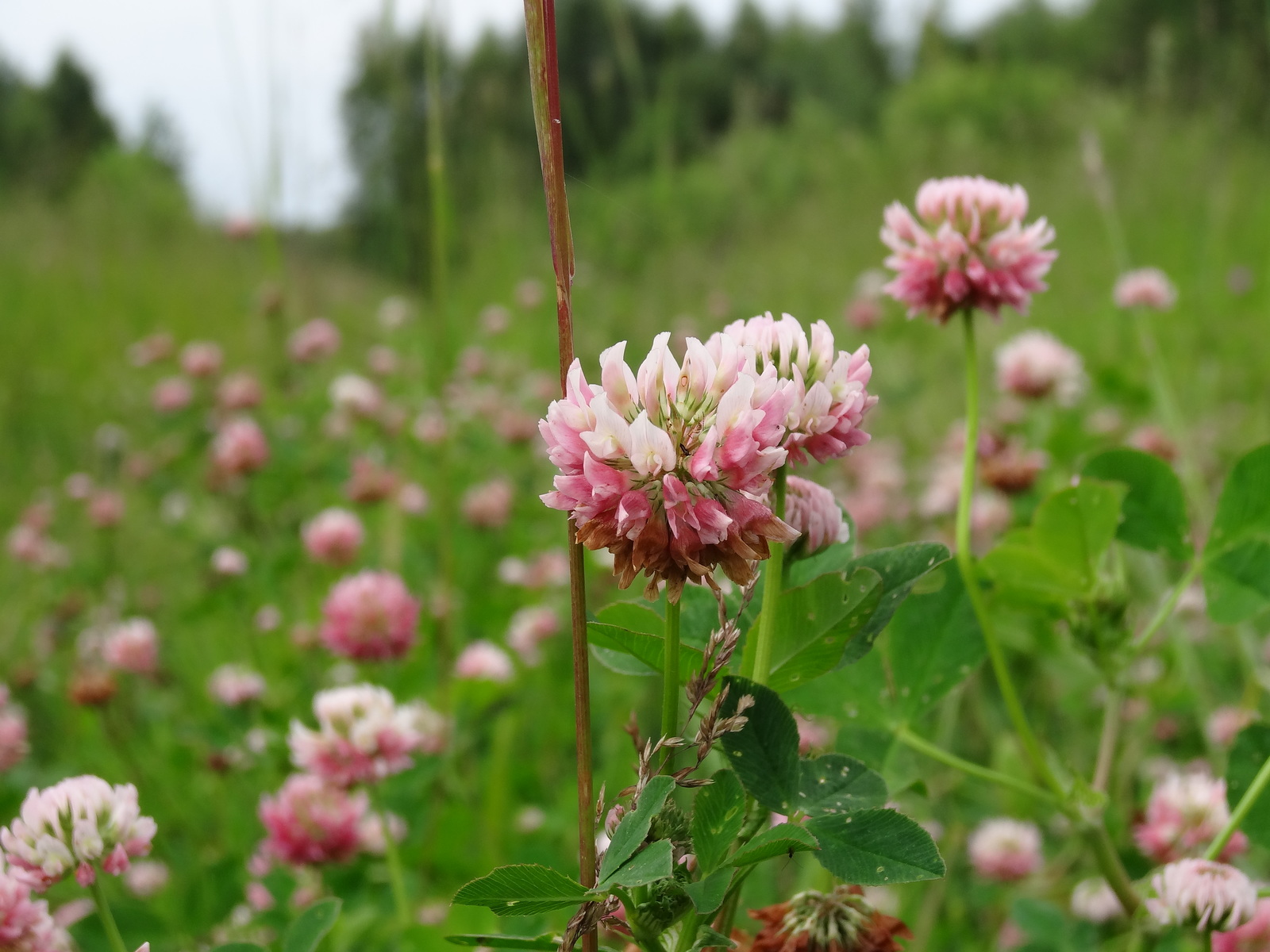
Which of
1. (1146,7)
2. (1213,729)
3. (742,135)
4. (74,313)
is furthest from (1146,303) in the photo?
(1146,7)

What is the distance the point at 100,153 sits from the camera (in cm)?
1156

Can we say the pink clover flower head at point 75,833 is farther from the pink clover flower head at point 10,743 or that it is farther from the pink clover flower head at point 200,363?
the pink clover flower head at point 200,363

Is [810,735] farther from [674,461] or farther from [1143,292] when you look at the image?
[1143,292]

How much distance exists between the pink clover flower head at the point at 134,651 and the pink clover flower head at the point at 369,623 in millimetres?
559

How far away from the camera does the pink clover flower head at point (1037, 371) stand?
1.63m

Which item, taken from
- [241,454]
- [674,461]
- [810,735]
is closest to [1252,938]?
[810,735]

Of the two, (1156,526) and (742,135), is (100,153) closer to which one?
(742,135)

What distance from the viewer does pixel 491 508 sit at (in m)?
2.20

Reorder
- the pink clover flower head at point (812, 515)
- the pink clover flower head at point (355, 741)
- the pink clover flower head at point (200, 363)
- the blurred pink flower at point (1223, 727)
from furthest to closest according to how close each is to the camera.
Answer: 1. the pink clover flower head at point (200, 363)
2. the blurred pink flower at point (1223, 727)
3. the pink clover flower head at point (355, 741)
4. the pink clover flower head at point (812, 515)

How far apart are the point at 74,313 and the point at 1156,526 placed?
17.1 feet

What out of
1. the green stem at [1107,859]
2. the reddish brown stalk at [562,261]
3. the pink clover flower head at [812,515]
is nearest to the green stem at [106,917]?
the reddish brown stalk at [562,261]

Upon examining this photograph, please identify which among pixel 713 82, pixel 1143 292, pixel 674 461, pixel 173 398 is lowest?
pixel 173 398

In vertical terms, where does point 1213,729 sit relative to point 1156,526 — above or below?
below

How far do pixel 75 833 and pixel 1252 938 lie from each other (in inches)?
30.9
